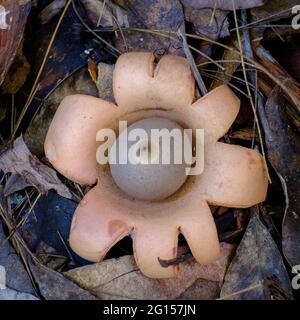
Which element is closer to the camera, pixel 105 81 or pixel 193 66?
pixel 193 66

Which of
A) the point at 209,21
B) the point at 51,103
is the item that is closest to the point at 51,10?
the point at 51,103

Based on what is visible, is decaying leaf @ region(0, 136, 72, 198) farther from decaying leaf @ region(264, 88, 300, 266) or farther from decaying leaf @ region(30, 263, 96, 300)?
decaying leaf @ region(264, 88, 300, 266)

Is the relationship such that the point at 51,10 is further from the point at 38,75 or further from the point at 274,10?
the point at 274,10

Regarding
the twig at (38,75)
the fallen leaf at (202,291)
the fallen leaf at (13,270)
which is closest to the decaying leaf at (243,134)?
the fallen leaf at (202,291)

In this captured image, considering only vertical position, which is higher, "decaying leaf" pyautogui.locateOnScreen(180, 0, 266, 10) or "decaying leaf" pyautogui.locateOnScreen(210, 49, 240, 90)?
"decaying leaf" pyautogui.locateOnScreen(180, 0, 266, 10)

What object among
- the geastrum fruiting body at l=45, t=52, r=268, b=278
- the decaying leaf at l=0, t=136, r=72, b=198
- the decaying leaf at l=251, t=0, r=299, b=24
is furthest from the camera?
the decaying leaf at l=0, t=136, r=72, b=198

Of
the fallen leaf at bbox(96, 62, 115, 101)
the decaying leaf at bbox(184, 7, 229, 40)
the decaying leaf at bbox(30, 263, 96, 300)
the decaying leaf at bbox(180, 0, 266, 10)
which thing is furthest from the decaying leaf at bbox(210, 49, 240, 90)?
the decaying leaf at bbox(30, 263, 96, 300)
